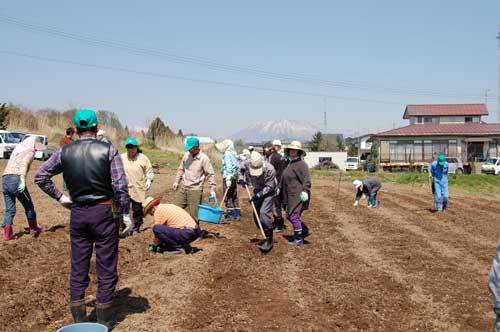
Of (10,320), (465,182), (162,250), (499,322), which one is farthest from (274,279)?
(465,182)

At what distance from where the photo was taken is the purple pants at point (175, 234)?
7.29 metres

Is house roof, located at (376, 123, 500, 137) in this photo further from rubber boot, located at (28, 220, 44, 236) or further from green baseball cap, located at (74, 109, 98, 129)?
green baseball cap, located at (74, 109, 98, 129)

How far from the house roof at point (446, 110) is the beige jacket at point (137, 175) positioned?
42.6 m

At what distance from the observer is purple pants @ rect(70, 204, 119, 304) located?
4391mm

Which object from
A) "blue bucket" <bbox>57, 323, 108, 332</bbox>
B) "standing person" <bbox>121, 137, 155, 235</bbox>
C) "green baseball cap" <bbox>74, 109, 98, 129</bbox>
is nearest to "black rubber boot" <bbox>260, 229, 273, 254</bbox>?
"standing person" <bbox>121, 137, 155, 235</bbox>

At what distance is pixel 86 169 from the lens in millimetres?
4316

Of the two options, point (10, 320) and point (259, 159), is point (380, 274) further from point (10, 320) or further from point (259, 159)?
point (10, 320)

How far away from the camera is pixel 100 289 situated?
14.6 ft

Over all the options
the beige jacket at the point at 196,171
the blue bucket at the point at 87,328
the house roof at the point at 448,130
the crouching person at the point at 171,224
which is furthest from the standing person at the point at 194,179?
the house roof at the point at 448,130

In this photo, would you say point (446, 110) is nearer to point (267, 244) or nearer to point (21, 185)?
point (267, 244)

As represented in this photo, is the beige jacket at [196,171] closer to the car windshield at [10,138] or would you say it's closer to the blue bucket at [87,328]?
the blue bucket at [87,328]

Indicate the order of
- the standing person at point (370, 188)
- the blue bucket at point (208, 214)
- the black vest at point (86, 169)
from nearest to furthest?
1. the black vest at point (86, 169)
2. the blue bucket at point (208, 214)
3. the standing person at point (370, 188)

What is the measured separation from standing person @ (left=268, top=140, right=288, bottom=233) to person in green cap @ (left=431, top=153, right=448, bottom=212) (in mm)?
4925

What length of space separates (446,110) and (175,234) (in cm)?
4520
